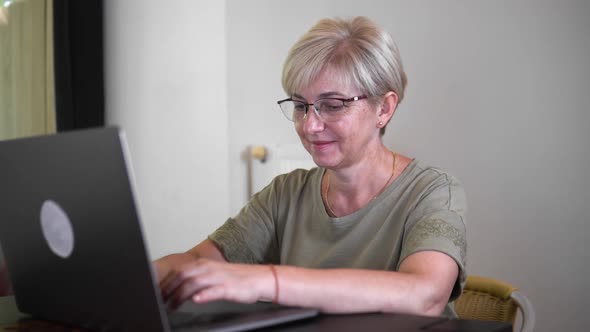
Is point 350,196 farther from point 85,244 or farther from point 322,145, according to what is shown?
point 85,244

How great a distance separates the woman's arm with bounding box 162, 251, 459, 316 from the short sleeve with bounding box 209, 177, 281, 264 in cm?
60

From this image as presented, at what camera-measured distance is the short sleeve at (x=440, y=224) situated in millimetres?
1321

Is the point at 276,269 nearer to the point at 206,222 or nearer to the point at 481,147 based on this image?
the point at 481,147

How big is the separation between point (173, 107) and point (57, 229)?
2.61 meters

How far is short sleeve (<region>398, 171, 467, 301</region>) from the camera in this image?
132 centimetres

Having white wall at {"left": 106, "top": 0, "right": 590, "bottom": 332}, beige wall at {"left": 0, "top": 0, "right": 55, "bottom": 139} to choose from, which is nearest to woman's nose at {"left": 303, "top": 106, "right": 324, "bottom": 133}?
white wall at {"left": 106, "top": 0, "right": 590, "bottom": 332}

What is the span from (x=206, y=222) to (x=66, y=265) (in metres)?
2.42

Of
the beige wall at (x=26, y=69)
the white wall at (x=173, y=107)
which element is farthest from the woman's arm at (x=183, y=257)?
the beige wall at (x=26, y=69)

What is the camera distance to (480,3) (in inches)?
Result: 87.2

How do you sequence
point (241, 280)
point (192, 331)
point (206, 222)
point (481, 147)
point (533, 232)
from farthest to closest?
point (206, 222), point (481, 147), point (533, 232), point (241, 280), point (192, 331)

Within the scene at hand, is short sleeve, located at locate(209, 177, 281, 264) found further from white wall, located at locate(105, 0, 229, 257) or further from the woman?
white wall, located at locate(105, 0, 229, 257)

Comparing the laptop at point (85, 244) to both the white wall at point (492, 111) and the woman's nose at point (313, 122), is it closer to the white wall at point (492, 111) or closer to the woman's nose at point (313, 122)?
the woman's nose at point (313, 122)

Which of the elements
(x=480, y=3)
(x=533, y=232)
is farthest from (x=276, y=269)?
(x=480, y=3)

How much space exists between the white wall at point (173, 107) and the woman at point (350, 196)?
1.54 metres
